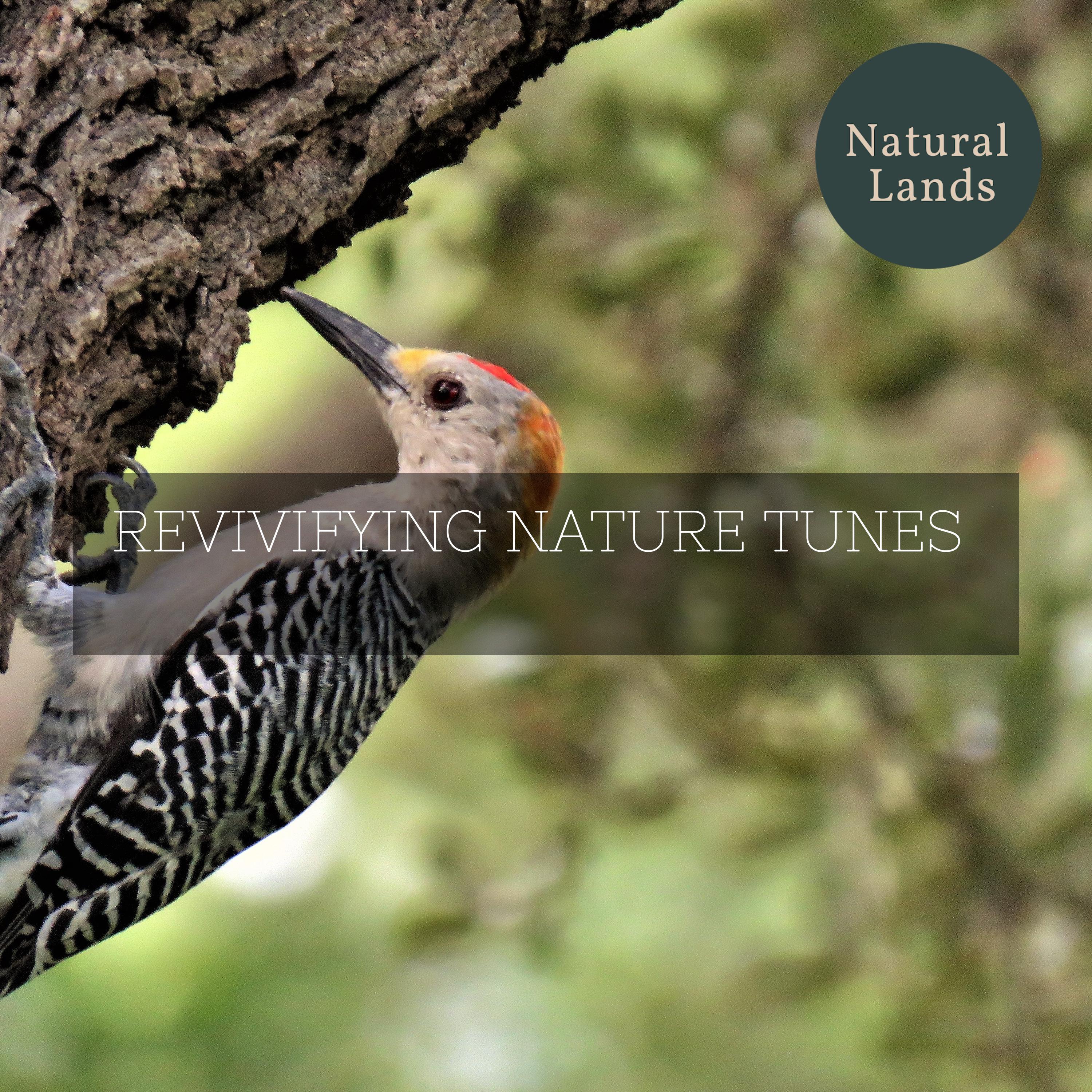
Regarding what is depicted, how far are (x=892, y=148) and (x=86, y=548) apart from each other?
354cm

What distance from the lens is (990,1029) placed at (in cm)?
482

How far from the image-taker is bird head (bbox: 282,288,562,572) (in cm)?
380

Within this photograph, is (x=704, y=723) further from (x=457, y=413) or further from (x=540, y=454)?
(x=457, y=413)

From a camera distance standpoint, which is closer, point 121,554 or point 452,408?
point 121,554

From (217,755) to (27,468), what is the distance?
3.03ft

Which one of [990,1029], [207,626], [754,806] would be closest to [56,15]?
[207,626]

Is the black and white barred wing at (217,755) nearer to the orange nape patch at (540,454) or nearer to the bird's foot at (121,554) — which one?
the bird's foot at (121,554)

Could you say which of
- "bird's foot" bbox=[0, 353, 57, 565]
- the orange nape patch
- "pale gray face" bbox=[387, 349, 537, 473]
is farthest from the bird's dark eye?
"bird's foot" bbox=[0, 353, 57, 565]

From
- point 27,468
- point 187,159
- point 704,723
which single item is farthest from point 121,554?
point 704,723

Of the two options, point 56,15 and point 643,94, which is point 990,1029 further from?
point 56,15

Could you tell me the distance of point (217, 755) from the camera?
10.3ft
